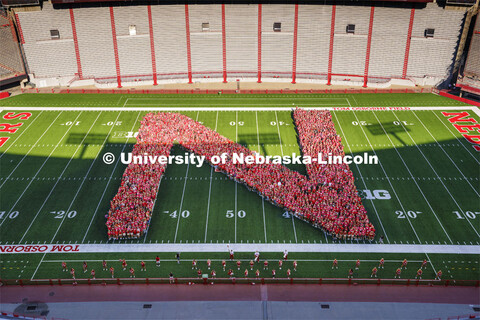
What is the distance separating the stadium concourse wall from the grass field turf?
5.72 meters

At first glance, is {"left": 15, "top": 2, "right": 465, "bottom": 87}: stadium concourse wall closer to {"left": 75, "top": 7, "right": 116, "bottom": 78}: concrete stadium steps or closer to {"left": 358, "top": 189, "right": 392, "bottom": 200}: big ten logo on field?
{"left": 75, "top": 7, "right": 116, "bottom": 78}: concrete stadium steps

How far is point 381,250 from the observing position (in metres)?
26.4

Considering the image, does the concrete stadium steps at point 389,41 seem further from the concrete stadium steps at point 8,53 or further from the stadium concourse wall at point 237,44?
the concrete stadium steps at point 8,53

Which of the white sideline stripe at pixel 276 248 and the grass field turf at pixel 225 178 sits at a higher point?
the grass field turf at pixel 225 178

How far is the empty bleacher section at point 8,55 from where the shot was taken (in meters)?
49.6

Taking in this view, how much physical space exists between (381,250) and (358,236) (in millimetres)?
1542

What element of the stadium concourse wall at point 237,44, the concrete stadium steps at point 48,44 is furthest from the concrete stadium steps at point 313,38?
the concrete stadium steps at point 48,44

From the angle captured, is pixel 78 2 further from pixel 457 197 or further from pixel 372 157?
pixel 457 197

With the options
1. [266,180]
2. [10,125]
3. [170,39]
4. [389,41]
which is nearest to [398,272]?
[266,180]

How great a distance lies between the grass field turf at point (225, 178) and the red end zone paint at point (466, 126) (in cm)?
71

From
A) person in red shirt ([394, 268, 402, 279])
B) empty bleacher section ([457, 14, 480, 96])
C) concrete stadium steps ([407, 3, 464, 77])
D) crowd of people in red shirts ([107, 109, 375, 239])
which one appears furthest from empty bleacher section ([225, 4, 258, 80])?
person in red shirt ([394, 268, 402, 279])

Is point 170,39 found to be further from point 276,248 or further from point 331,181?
point 276,248

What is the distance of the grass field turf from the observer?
2805cm

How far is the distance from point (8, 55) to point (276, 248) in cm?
4031
